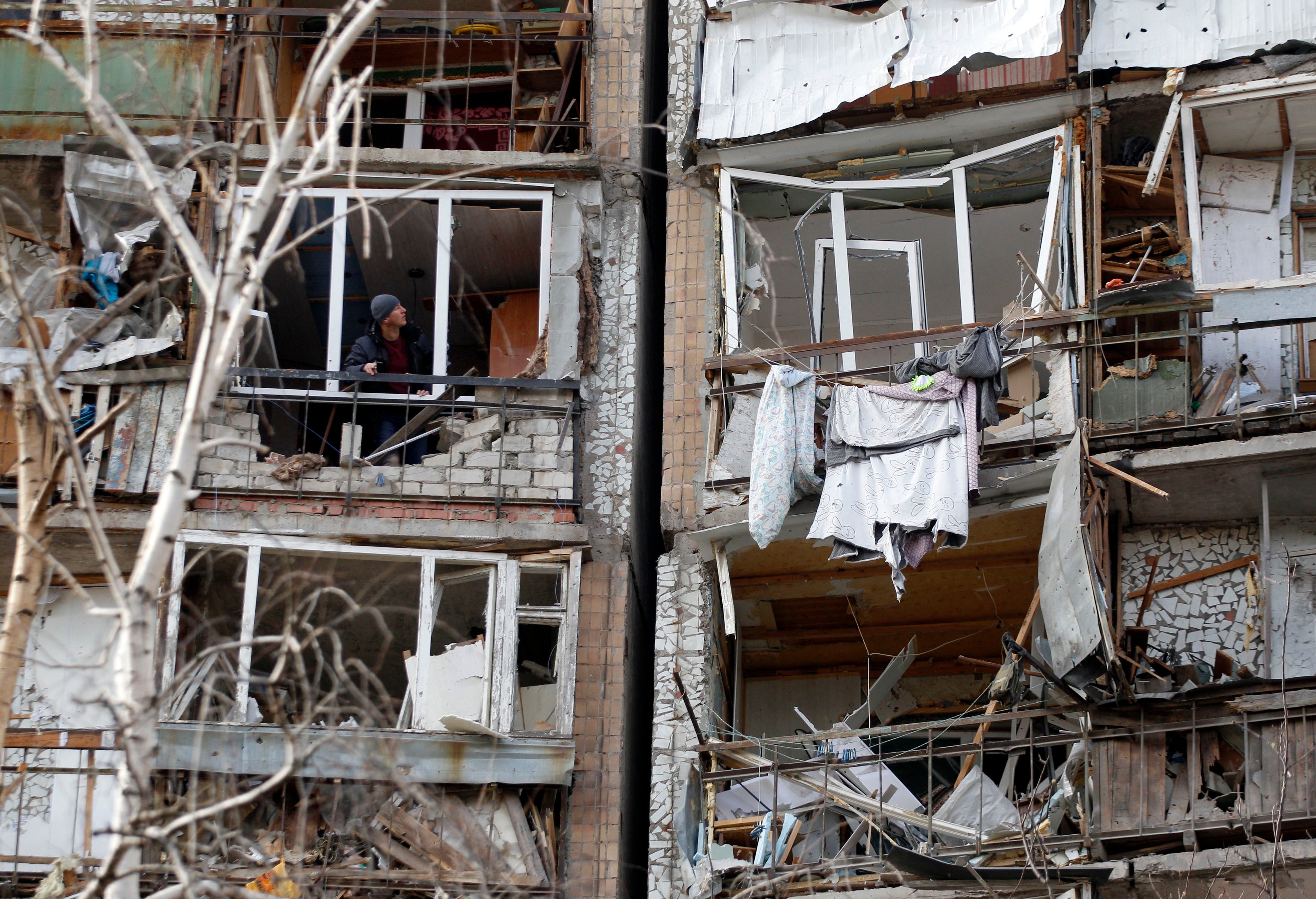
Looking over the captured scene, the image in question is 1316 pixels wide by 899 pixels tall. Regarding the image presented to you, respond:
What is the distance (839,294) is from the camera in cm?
1484

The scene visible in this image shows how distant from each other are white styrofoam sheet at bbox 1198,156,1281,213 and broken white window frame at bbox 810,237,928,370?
2545 millimetres

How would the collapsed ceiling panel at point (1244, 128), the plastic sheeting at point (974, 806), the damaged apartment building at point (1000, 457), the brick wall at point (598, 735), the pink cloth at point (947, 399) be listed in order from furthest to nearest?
the collapsed ceiling panel at point (1244, 128) < the brick wall at point (598, 735) < the pink cloth at point (947, 399) < the plastic sheeting at point (974, 806) < the damaged apartment building at point (1000, 457)

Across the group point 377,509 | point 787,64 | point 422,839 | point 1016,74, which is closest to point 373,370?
point 377,509

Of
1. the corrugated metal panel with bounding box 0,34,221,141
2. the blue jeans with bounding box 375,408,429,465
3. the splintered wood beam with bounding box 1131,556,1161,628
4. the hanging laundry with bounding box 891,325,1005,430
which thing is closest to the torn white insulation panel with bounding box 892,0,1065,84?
the hanging laundry with bounding box 891,325,1005,430

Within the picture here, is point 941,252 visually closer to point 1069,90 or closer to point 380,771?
point 1069,90

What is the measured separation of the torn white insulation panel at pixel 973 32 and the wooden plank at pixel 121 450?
7.37 meters

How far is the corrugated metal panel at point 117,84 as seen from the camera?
50.0ft

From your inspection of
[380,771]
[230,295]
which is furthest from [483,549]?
[230,295]

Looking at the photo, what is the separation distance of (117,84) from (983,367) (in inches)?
336

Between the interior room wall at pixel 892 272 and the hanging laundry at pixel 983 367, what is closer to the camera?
the hanging laundry at pixel 983 367

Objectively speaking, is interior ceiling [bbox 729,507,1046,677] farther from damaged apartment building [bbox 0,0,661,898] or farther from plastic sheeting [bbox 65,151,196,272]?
plastic sheeting [bbox 65,151,196,272]

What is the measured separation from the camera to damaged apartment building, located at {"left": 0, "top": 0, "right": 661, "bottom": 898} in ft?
42.8

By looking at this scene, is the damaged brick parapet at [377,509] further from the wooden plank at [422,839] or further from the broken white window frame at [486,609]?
the wooden plank at [422,839]

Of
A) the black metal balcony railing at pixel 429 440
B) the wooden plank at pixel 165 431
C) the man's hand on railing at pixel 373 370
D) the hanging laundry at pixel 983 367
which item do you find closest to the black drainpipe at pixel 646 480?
the black metal balcony railing at pixel 429 440
